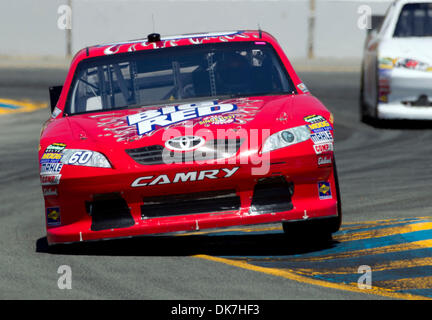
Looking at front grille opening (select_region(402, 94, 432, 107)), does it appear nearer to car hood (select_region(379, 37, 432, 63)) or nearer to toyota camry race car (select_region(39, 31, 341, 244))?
car hood (select_region(379, 37, 432, 63))

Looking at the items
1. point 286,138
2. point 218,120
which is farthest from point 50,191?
point 286,138

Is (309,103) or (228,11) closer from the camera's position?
(309,103)

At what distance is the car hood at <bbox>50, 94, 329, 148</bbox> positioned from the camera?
22.0 feet

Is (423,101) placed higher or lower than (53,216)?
lower

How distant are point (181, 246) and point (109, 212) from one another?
0.80 meters

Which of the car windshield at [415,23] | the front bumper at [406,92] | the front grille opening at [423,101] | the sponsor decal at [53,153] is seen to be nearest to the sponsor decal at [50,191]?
the sponsor decal at [53,153]

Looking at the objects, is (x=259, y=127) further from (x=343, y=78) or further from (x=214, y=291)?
(x=343, y=78)

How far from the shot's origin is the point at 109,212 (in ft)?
22.2

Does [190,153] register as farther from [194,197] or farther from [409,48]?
[409,48]

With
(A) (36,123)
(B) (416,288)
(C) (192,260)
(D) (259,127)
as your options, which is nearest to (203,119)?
(D) (259,127)

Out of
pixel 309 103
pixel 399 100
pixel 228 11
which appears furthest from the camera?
pixel 228 11

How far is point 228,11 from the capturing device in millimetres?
38281

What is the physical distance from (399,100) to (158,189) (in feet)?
23.7

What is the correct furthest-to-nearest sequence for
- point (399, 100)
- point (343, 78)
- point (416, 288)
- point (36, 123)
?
1. point (343, 78)
2. point (36, 123)
3. point (399, 100)
4. point (416, 288)
